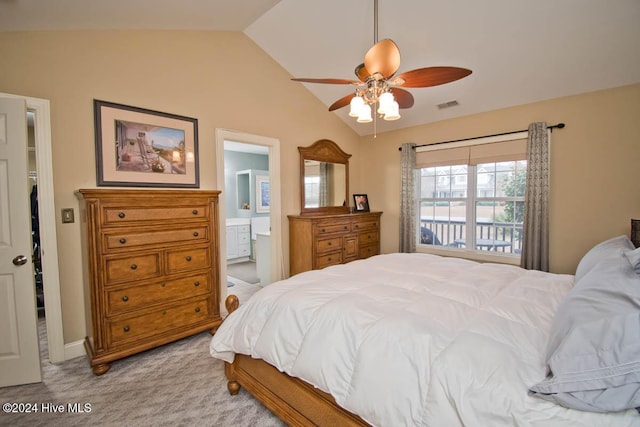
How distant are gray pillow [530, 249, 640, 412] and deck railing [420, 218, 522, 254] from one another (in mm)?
2828

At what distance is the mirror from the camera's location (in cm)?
409

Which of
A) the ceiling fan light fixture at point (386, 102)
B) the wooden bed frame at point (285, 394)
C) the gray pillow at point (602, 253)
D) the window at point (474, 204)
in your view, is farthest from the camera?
the window at point (474, 204)

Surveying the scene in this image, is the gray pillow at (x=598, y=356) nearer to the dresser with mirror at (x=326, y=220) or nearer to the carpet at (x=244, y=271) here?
the dresser with mirror at (x=326, y=220)

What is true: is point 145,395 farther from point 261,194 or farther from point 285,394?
point 261,194

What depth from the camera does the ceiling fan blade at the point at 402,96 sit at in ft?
7.34

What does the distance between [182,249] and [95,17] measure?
195 cm

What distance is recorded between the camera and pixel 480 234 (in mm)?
3900

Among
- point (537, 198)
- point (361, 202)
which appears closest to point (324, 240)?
point (361, 202)

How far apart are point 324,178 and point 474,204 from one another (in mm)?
2136

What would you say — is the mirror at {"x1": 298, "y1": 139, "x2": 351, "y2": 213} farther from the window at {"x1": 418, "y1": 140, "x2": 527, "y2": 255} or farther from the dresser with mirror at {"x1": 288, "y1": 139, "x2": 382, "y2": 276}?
the window at {"x1": 418, "y1": 140, "x2": 527, "y2": 255}

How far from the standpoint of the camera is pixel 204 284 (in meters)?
2.72

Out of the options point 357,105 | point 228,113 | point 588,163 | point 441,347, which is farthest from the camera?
point 228,113

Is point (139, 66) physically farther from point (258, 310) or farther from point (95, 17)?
point (258, 310)

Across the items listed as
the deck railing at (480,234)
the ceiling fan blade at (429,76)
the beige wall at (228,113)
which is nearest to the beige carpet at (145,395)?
the beige wall at (228,113)
